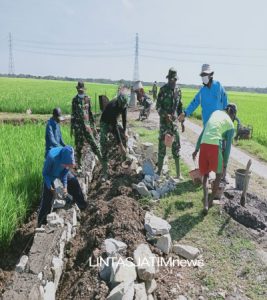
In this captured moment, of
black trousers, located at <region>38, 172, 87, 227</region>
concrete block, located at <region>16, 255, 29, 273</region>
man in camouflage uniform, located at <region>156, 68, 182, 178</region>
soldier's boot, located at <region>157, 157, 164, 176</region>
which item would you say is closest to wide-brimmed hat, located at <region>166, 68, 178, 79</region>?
man in camouflage uniform, located at <region>156, 68, 182, 178</region>

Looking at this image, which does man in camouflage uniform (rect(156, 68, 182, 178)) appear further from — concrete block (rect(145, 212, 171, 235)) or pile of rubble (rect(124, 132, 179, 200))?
concrete block (rect(145, 212, 171, 235))

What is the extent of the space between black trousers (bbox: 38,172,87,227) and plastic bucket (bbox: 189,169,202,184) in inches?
62.5

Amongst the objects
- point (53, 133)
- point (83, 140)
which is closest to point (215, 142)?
point (53, 133)

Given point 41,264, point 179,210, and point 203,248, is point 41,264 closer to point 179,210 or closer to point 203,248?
point 203,248

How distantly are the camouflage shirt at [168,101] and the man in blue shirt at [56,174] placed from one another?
1979 millimetres

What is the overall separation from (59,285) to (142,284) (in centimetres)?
94

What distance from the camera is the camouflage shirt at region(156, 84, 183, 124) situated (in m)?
5.85

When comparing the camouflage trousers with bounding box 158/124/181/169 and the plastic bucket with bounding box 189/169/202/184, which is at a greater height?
the camouflage trousers with bounding box 158/124/181/169

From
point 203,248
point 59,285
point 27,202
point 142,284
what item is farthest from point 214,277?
point 27,202

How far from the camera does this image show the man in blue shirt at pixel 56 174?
13.5 ft

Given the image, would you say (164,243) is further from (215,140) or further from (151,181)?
(151,181)

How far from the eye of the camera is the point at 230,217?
4820 millimetres

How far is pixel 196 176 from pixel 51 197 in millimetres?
2122

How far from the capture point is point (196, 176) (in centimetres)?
543
